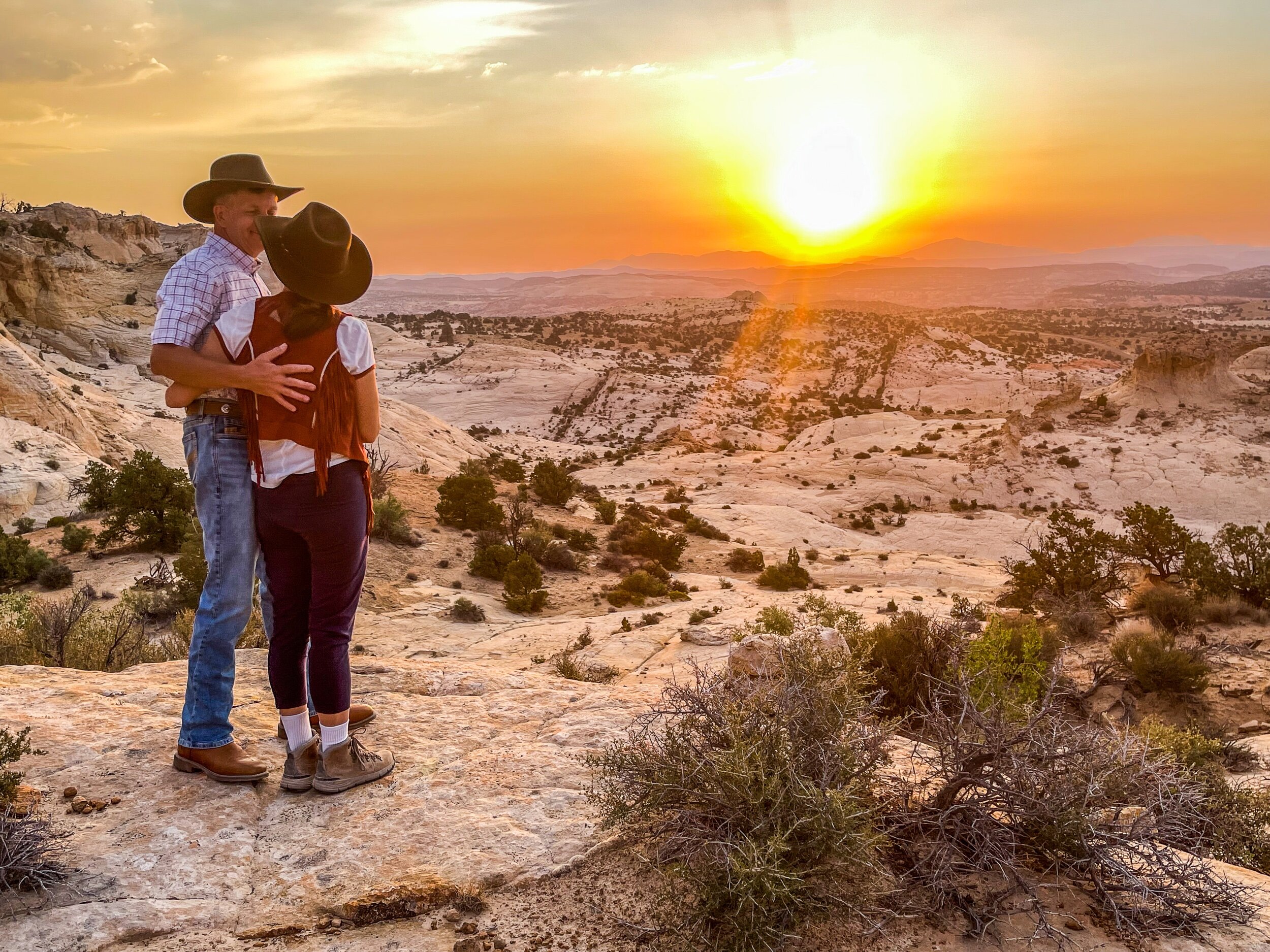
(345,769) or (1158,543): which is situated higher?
(345,769)

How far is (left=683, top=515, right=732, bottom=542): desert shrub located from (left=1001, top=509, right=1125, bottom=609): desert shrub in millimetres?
7764

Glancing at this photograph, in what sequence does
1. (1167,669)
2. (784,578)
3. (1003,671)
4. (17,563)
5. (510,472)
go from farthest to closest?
(510,472) → (784,578) → (17,563) → (1167,669) → (1003,671)

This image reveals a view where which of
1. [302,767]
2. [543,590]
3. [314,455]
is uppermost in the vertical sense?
[314,455]

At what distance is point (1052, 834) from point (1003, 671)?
2.91 m

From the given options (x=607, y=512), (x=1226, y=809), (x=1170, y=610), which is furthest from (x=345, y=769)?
(x=607, y=512)

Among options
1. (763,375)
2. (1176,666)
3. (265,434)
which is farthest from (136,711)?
(763,375)

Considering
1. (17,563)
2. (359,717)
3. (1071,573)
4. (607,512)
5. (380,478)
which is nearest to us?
(359,717)

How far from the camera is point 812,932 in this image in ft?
7.57

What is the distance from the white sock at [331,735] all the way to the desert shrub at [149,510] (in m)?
10.6

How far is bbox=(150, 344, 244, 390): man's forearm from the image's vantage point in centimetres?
274

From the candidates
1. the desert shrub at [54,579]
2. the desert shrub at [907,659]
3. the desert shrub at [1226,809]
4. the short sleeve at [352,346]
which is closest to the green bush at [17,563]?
the desert shrub at [54,579]

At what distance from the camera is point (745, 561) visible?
55.3ft

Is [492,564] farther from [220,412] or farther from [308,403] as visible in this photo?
[308,403]

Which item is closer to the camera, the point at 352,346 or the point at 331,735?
the point at 352,346
